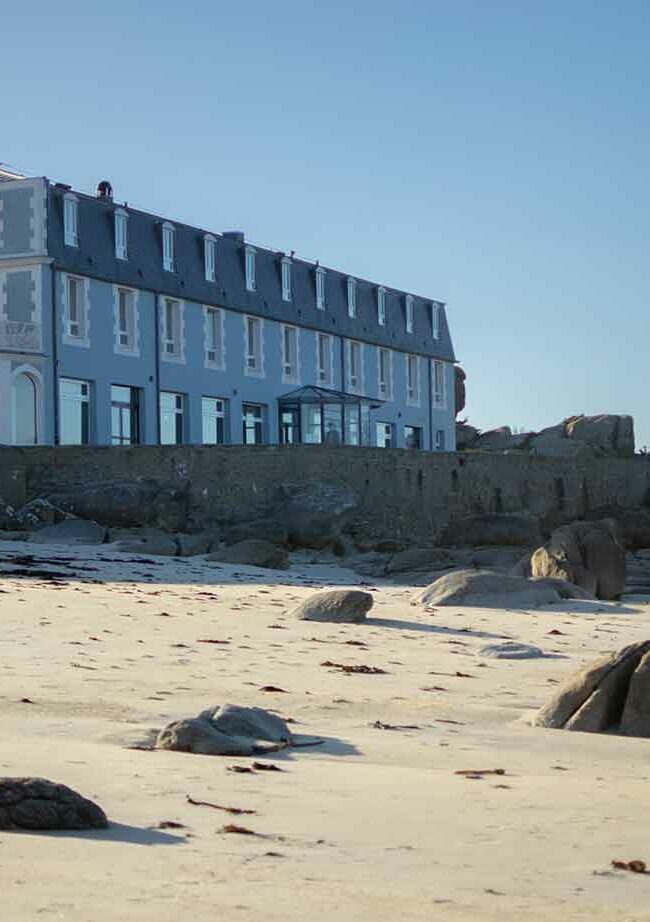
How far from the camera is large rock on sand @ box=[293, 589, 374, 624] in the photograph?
16.2 metres

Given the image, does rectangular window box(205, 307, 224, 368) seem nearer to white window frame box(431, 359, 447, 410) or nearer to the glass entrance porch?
the glass entrance porch

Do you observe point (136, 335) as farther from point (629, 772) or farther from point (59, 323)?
point (629, 772)

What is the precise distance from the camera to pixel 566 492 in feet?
135

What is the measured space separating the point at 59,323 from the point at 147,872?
34.2 metres

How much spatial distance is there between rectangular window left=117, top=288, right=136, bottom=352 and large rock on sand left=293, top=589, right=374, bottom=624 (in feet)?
84.4

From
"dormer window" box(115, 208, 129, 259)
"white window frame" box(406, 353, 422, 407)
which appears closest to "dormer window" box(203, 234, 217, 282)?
"dormer window" box(115, 208, 129, 259)

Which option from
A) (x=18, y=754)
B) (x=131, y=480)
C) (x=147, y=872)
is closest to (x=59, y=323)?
(x=131, y=480)

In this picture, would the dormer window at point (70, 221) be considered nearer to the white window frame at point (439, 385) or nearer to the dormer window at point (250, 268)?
the dormer window at point (250, 268)

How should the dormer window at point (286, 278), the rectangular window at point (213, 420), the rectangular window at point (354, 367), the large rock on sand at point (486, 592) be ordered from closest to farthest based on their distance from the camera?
1. the large rock on sand at point (486, 592)
2. the rectangular window at point (213, 420)
3. the dormer window at point (286, 278)
4. the rectangular window at point (354, 367)

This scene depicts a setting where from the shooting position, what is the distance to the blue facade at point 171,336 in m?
38.2

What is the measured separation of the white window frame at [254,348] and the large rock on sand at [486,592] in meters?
28.0

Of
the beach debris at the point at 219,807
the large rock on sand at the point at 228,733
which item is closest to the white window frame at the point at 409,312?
the large rock on sand at the point at 228,733

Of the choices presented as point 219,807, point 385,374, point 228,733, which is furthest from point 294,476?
point 219,807

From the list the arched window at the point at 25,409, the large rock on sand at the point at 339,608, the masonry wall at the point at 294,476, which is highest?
the arched window at the point at 25,409
